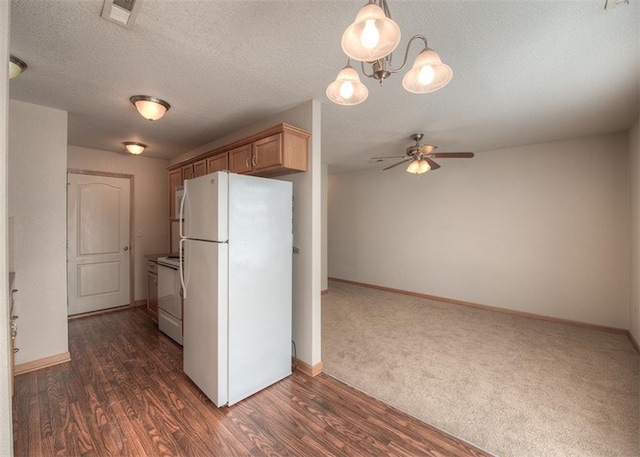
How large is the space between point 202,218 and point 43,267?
1884mm

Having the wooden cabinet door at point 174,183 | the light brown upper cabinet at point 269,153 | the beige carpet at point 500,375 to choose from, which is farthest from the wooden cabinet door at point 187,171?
the beige carpet at point 500,375

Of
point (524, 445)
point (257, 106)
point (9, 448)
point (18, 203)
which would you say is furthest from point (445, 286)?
point (18, 203)

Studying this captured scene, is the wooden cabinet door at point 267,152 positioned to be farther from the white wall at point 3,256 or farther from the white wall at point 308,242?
the white wall at point 3,256

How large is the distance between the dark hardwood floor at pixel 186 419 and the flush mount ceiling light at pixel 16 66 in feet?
8.24

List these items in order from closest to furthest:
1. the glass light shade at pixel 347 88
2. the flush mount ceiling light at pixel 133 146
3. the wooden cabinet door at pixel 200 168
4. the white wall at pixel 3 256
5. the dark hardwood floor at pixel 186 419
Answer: the white wall at pixel 3 256 < the glass light shade at pixel 347 88 < the dark hardwood floor at pixel 186 419 < the wooden cabinet door at pixel 200 168 < the flush mount ceiling light at pixel 133 146

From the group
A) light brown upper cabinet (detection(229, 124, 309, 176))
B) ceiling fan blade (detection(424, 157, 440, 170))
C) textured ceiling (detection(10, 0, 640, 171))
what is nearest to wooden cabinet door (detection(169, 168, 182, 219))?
textured ceiling (detection(10, 0, 640, 171))

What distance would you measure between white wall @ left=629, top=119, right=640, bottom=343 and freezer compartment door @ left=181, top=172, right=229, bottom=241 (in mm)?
4434

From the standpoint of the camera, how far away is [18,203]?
2.59 meters

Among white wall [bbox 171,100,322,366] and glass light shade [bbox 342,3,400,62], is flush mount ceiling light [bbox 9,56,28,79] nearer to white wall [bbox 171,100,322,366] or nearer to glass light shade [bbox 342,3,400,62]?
white wall [bbox 171,100,322,366]

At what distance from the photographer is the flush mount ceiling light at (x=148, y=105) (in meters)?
2.49

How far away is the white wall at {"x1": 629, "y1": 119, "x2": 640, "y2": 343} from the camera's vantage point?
3098 millimetres

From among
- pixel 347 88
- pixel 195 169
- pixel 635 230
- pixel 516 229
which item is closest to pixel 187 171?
pixel 195 169

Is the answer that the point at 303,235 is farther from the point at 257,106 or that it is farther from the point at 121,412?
the point at 121,412

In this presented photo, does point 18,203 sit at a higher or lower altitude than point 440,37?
lower
